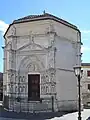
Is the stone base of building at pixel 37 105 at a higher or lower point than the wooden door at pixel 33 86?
lower

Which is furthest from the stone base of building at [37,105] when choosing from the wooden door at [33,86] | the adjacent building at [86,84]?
the adjacent building at [86,84]

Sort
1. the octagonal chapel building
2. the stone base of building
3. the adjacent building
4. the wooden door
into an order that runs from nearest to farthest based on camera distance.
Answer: the stone base of building → the octagonal chapel building → the wooden door → the adjacent building

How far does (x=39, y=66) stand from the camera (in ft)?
91.5

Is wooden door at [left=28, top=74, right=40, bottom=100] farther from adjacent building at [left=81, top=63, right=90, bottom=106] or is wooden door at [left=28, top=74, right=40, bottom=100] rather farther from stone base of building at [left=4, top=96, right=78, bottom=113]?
adjacent building at [left=81, top=63, right=90, bottom=106]

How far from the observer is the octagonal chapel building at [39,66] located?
88.5ft

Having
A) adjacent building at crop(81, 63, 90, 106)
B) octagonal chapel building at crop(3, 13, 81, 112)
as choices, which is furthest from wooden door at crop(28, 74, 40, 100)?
adjacent building at crop(81, 63, 90, 106)

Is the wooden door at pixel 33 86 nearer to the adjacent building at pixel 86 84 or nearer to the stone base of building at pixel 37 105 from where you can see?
the stone base of building at pixel 37 105

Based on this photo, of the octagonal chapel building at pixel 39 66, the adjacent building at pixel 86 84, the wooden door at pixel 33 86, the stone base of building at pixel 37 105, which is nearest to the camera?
the stone base of building at pixel 37 105

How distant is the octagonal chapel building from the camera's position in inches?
1062

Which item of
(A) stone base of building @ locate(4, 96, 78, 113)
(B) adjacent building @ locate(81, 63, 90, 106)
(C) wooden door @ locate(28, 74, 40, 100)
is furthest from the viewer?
(B) adjacent building @ locate(81, 63, 90, 106)

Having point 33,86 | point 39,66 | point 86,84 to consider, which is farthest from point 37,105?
point 86,84

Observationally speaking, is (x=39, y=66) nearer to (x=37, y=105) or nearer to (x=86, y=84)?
(x=37, y=105)

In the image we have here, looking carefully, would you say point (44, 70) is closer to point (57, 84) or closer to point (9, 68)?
point (57, 84)

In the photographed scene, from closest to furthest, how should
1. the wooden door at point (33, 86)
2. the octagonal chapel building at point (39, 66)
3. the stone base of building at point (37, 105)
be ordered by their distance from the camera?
the stone base of building at point (37, 105) < the octagonal chapel building at point (39, 66) < the wooden door at point (33, 86)
